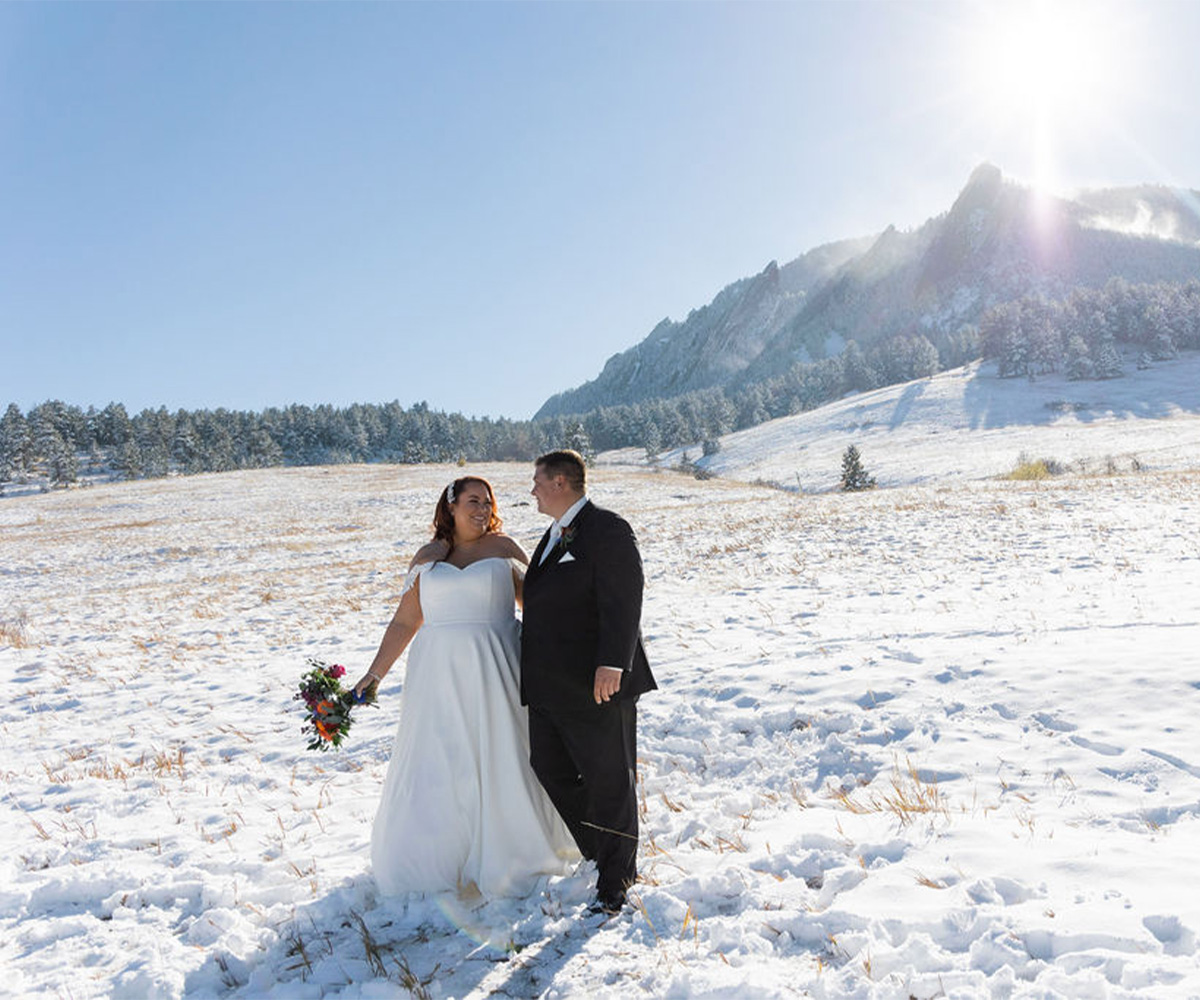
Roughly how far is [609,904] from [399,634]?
2.25 meters

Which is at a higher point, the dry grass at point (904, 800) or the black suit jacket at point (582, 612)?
the black suit jacket at point (582, 612)

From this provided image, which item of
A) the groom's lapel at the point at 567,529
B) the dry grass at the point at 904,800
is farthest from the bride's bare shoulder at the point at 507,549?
the dry grass at the point at 904,800

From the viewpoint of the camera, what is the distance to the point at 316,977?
3.50m

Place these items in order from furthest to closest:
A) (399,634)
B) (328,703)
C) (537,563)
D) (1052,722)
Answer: (1052,722)
(399,634)
(328,703)
(537,563)

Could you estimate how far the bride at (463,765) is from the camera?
166 inches

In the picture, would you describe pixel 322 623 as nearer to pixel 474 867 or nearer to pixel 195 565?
pixel 474 867

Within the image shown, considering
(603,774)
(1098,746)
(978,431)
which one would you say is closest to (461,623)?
(603,774)

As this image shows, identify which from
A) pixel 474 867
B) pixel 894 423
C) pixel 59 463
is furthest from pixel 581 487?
pixel 59 463

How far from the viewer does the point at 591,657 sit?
407 cm

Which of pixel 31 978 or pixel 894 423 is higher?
pixel 894 423

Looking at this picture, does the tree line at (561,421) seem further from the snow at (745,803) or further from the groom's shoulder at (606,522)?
the groom's shoulder at (606,522)

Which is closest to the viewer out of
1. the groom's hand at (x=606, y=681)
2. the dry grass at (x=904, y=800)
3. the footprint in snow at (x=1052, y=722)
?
the groom's hand at (x=606, y=681)

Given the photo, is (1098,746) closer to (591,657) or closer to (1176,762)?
(1176,762)

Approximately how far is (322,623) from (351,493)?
136 ft
